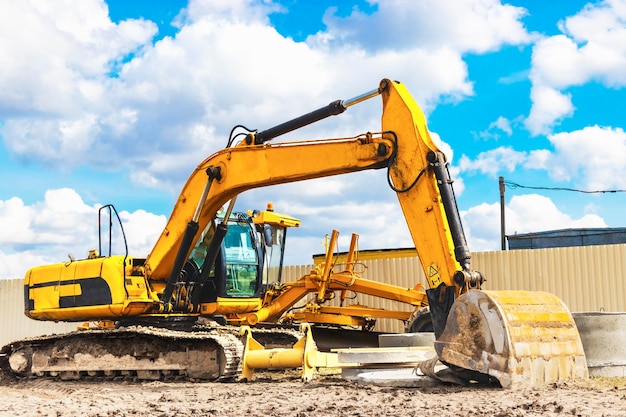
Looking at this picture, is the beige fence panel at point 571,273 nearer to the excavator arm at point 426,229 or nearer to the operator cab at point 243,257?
the operator cab at point 243,257

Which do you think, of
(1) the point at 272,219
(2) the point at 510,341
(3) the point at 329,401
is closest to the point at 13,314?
(1) the point at 272,219

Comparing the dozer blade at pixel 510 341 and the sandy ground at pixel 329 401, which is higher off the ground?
the dozer blade at pixel 510 341

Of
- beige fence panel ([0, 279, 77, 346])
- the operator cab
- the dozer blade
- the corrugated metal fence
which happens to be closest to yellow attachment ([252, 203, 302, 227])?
the operator cab

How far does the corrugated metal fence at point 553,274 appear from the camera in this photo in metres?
18.9

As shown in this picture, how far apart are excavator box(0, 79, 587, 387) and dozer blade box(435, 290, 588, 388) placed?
0.01 m

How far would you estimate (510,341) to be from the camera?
7.98 metres

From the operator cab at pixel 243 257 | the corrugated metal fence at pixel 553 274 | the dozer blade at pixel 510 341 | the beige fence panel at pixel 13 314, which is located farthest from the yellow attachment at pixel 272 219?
the beige fence panel at pixel 13 314

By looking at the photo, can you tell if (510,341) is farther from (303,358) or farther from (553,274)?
(553,274)

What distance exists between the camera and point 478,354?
824 centimetres

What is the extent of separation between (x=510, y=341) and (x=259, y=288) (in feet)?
20.8

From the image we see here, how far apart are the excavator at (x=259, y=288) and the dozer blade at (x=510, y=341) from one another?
15 millimetres

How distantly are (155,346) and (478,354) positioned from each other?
17.3ft

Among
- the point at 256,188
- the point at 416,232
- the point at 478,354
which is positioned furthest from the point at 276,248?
the point at 478,354

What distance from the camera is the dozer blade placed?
26.4 feet
